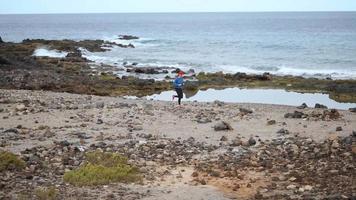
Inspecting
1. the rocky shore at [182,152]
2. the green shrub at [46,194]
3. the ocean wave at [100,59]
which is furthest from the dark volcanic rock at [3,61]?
→ the green shrub at [46,194]

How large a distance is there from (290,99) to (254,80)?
8417mm

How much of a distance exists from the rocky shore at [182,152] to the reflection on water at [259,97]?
10.9 metres

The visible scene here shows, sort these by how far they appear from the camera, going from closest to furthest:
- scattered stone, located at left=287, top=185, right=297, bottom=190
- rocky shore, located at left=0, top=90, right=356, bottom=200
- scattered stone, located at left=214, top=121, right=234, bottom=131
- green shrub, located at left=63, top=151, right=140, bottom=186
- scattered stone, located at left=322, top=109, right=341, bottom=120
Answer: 1. rocky shore, located at left=0, top=90, right=356, bottom=200
2. scattered stone, located at left=287, top=185, right=297, bottom=190
3. green shrub, located at left=63, top=151, right=140, bottom=186
4. scattered stone, located at left=214, top=121, right=234, bottom=131
5. scattered stone, located at left=322, top=109, right=341, bottom=120

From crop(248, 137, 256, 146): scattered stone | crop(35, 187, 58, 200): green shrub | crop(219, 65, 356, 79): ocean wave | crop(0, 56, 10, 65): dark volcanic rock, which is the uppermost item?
crop(219, 65, 356, 79): ocean wave

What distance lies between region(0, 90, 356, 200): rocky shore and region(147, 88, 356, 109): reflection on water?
35.9 feet

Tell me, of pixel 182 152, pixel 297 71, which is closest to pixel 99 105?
pixel 182 152

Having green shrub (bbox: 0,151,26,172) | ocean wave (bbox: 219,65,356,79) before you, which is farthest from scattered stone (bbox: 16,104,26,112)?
ocean wave (bbox: 219,65,356,79)

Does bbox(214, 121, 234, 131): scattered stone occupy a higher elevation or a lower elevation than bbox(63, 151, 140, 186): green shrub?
higher

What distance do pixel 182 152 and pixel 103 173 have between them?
3085mm

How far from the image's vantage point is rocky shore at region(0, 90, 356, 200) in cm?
1070

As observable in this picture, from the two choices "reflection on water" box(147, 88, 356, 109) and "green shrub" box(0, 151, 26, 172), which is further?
"reflection on water" box(147, 88, 356, 109)

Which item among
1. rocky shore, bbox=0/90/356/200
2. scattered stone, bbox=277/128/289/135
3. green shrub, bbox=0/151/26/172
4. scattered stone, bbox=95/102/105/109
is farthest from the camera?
scattered stone, bbox=95/102/105/109

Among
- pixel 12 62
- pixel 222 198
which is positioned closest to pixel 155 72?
pixel 12 62

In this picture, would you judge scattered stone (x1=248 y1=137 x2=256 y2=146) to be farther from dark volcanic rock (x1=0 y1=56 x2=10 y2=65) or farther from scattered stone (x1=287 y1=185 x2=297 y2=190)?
dark volcanic rock (x1=0 y1=56 x2=10 y2=65)
